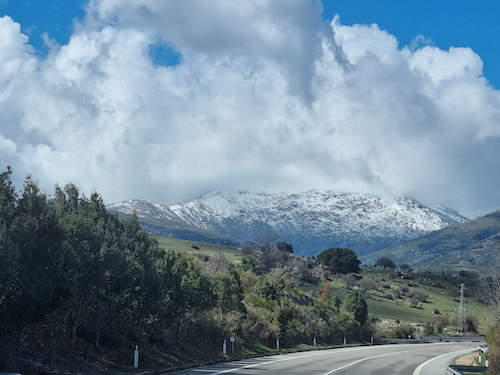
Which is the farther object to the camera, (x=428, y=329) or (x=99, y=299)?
(x=428, y=329)

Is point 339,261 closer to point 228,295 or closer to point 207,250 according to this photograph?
point 207,250

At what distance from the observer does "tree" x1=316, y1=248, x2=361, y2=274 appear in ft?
488

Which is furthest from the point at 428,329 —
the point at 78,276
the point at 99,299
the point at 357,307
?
the point at 78,276

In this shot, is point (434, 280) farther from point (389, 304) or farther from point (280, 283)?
point (280, 283)

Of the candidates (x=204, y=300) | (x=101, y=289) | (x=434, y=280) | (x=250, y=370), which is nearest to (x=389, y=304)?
(x=434, y=280)

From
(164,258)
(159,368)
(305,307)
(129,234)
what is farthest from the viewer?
(305,307)

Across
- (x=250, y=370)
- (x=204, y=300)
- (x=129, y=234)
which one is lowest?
(x=250, y=370)

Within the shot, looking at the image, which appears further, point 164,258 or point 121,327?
point 164,258

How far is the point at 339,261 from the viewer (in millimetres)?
149000

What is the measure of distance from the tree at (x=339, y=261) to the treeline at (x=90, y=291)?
105 m

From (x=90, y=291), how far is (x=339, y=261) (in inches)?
5068

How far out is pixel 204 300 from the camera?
3847 cm

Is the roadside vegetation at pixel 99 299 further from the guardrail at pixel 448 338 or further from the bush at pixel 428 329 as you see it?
the bush at pixel 428 329

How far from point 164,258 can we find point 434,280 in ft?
477
